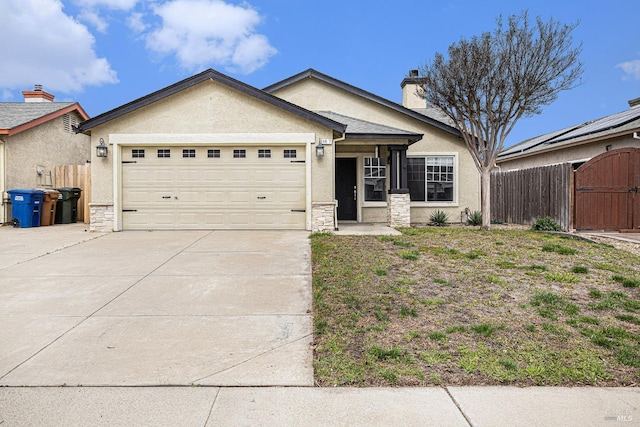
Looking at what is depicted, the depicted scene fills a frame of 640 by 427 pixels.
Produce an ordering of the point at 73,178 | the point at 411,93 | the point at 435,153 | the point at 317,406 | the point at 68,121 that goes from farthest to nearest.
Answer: the point at 68,121 < the point at 411,93 < the point at 73,178 < the point at 435,153 < the point at 317,406

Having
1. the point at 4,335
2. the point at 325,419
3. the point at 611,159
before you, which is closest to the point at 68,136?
the point at 4,335

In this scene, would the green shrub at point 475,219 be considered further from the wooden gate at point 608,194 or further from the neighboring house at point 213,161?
the neighboring house at point 213,161

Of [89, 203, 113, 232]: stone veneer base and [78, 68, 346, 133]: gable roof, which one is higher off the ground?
[78, 68, 346, 133]: gable roof

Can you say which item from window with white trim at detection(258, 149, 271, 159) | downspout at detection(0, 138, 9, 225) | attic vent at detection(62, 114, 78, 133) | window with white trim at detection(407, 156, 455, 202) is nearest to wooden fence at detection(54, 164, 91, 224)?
downspout at detection(0, 138, 9, 225)

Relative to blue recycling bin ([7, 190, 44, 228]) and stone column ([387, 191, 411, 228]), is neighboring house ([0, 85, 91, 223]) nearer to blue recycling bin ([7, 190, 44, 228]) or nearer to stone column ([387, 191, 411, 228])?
blue recycling bin ([7, 190, 44, 228])

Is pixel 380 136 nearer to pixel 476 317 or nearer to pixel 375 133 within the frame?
pixel 375 133

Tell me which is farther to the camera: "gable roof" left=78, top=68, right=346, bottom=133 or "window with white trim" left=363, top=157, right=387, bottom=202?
"window with white trim" left=363, top=157, right=387, bottom=202

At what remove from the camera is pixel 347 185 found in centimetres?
1402

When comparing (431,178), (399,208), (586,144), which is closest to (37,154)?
(399,208)

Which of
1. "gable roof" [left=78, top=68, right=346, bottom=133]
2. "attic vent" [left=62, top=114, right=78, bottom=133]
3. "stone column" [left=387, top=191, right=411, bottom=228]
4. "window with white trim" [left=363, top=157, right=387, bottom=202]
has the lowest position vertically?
"stone column" [left=387, top=191, right=411, bottom=228]

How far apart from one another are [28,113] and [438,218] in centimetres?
1540

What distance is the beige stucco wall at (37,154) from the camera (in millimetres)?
13258

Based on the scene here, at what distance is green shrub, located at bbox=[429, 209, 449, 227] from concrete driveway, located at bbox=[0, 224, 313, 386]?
679cm

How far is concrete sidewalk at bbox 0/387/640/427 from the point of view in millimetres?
2490
